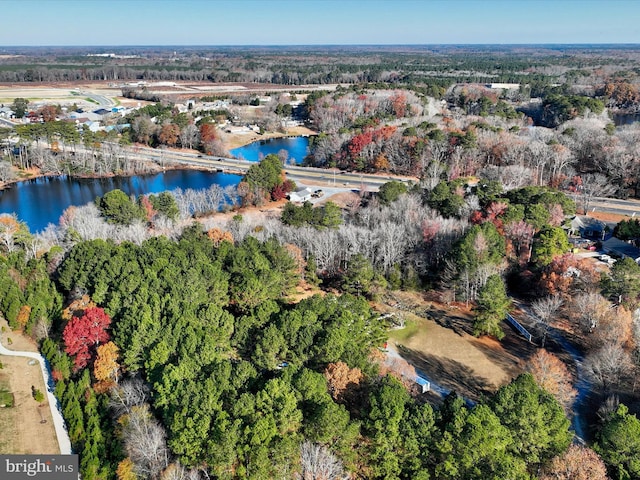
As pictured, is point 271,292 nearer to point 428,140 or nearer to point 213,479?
point 213,479

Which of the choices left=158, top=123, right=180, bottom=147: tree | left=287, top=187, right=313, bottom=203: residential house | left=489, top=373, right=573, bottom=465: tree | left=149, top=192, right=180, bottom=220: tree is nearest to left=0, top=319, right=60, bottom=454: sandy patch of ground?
left=489, top=373, right=573, bottom=465: tree

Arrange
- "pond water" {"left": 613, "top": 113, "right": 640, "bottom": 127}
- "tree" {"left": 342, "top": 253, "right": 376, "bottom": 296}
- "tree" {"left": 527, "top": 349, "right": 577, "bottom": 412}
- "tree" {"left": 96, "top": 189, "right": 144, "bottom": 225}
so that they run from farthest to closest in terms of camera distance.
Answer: "pond water" {"left": 613, "top": 113, "right": 640, "bottom": 127}
"tree" {"left": 96, "top": 189, "right": 144, "bottom": 225}
"tree" {"left": 342, "top": 253, "right": 376, "bottom": 296}
"tree" {"left": 527, "top": 349, "right": 577, "bottom": 412}

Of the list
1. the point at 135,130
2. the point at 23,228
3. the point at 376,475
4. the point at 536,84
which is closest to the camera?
the point at 376,475

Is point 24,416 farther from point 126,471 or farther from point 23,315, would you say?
point 23,315

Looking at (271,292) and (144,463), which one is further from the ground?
(271,292)

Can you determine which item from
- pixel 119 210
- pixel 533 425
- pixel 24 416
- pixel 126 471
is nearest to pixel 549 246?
pixel 533 425

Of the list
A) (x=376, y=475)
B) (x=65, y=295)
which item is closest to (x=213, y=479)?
(x=376, y=475)

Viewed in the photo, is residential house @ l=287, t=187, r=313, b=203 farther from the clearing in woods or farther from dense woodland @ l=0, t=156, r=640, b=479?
the clearing in woods
